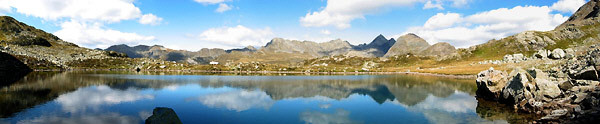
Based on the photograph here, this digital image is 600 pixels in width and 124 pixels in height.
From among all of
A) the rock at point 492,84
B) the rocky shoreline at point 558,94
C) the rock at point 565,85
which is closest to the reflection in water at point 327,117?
the rocky shoreline at point 558,94

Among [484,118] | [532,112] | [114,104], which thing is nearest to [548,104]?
[532,112]

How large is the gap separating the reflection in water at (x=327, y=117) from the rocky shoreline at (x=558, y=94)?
19524 mm

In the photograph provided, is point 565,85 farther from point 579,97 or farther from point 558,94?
point 579,97

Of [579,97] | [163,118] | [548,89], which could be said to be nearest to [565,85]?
[548,89]

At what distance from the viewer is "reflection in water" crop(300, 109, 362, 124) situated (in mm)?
31000

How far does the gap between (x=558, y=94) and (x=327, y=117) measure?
90.6ft

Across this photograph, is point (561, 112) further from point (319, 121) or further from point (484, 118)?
point (319, 121)

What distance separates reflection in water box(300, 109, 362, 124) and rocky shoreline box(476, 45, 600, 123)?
19.5 meters

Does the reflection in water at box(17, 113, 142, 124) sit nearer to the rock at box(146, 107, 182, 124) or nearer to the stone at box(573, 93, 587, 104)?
the rock at box(146, 107, 182, 124)

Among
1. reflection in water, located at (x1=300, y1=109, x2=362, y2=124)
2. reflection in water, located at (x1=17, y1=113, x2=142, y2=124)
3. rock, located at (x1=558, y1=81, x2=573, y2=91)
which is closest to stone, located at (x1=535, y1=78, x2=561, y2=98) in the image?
rock, located at (x1=558, y1=81, x2=573, y2=91)

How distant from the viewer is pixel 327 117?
33594mm

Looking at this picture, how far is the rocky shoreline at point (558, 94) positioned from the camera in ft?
90.3

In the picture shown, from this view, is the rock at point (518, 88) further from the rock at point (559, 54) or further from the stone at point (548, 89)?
the rock at point (559, 54)

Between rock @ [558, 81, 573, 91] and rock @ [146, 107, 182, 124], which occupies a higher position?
rock @ [558, 81, 573, 91]
